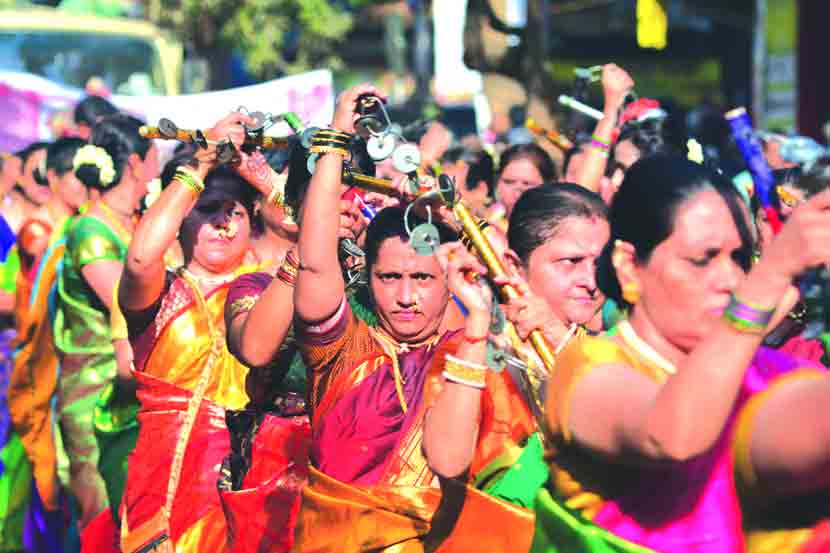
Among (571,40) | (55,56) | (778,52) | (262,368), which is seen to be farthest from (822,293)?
(571,40)

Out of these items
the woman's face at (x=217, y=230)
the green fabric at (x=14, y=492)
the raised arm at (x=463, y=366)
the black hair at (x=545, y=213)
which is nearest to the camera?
the raised arm at (x=463, y=366)

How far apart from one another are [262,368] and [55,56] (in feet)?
35.4

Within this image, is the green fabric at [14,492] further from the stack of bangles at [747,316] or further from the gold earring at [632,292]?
the stack of bangles at [747,316]

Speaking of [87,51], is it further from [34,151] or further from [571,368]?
[571,368]

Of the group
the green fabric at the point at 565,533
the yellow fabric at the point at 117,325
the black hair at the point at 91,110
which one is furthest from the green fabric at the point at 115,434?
the green fabric at the point at 565,533

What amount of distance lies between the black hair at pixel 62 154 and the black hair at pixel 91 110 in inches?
5.9

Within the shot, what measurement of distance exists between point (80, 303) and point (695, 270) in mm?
4383

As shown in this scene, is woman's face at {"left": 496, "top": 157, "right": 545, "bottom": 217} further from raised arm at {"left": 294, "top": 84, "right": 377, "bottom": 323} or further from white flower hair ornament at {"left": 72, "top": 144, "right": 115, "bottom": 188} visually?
raised arm at {"left": 294, "top": 84, "right": 377, "bottom": 323}

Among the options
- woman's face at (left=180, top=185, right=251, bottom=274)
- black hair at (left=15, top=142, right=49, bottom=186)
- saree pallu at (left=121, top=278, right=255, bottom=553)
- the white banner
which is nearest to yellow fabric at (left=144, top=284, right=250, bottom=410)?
saree pallu at (left=121, top=278, right=255, bottom=553)

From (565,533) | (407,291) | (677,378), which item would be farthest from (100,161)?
(677,378)

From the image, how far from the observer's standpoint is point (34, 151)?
10258mm

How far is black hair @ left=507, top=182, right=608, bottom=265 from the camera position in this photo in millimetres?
4254

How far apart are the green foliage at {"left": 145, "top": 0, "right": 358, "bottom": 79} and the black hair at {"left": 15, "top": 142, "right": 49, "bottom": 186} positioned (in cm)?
1025

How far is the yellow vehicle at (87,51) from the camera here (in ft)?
47.5
